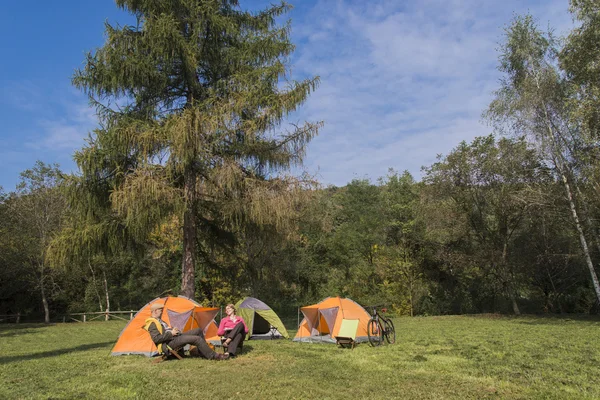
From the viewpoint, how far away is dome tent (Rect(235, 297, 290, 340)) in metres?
11.4

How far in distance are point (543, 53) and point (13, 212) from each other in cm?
2911

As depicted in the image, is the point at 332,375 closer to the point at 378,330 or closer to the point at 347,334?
the point at 347,334

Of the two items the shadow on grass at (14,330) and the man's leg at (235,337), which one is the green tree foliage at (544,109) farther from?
the shadow on grass at (14,330)

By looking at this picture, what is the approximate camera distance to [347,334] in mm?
9453

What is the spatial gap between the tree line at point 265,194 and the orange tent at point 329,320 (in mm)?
2360

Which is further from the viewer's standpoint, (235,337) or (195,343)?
(235,337)

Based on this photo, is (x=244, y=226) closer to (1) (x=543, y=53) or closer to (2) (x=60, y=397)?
(2) (x=60, y=397)

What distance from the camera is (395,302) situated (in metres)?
23.9

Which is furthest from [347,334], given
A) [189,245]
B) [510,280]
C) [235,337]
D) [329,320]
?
[510,280]

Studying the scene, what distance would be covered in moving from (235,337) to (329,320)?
3.39m

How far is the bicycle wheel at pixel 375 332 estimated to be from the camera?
9.57m

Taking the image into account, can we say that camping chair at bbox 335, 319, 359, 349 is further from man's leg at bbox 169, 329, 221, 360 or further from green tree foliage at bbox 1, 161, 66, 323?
green tree foliage at bbox 1, 161, 66, 323

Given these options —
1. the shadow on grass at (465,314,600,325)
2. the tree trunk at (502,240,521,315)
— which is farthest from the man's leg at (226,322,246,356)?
the tree trunk at (502,240,521,315)

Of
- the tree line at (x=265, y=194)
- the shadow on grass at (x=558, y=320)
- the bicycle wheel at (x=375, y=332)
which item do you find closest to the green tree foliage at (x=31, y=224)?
the tree line at (x=265, y=194)
